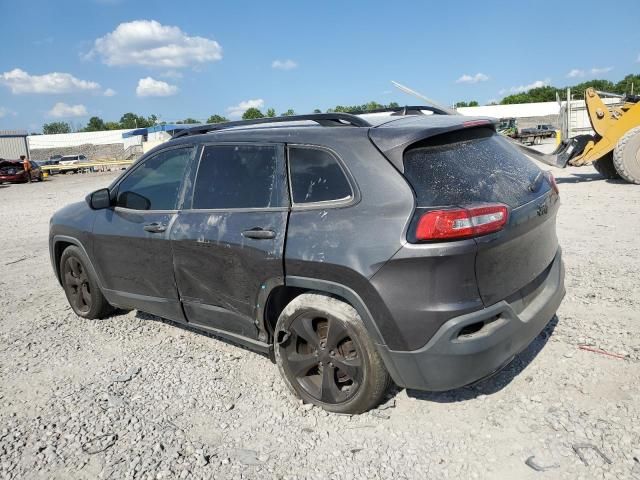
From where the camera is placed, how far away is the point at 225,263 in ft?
11.3

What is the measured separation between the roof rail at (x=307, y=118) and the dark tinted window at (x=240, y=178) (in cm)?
25

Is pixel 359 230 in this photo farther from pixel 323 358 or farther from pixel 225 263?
pixel 225 263

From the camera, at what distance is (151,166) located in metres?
4.29

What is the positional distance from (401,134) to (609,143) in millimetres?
10968

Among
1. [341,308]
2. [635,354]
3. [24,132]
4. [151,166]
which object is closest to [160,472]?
[341,308]

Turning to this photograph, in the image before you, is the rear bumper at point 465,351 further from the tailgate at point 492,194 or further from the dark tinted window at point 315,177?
the dark tinted window at point 315,177

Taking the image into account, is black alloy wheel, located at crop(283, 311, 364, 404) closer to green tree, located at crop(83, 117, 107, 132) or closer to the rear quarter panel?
the rear quarter panel

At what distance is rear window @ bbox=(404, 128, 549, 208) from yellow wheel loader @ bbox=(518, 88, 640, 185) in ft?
28.9

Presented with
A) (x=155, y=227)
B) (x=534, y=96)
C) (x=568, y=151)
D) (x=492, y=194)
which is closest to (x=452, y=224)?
(x=492, y=194)

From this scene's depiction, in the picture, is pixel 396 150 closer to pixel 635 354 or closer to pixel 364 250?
pixel 364 250

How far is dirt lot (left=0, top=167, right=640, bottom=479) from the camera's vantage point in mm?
2723

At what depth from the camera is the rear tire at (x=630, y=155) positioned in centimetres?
1132

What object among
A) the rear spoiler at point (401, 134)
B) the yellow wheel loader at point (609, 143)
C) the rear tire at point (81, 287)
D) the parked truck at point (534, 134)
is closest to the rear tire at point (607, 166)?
the yellow wheel loader at point (609, 143)

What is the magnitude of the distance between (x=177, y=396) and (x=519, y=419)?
2.17 m
